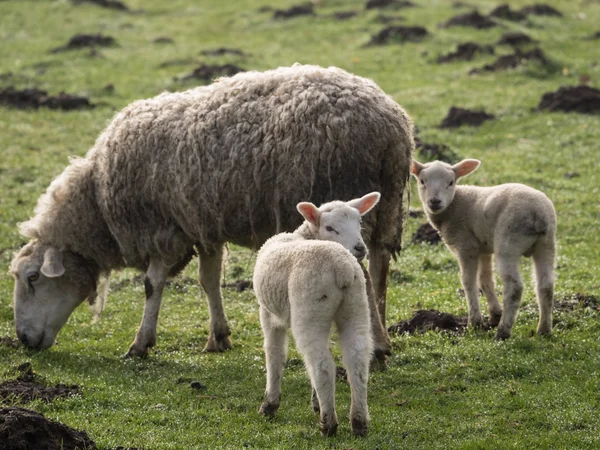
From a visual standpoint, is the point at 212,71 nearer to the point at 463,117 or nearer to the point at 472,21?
the point at 463,117

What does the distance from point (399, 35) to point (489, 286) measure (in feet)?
65.1

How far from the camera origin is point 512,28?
2938 centimetres

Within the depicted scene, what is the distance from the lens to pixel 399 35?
29812 mm

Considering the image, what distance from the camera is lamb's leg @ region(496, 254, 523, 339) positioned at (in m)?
10.1

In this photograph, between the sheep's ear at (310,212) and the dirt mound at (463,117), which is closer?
the sheep's ear at (310,212)

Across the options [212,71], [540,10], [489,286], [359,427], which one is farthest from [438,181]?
[540,10]

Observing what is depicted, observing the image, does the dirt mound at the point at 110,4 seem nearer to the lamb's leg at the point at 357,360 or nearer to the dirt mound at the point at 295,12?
the dirt mound at the point at 295,12

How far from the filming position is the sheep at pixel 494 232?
33.1ft

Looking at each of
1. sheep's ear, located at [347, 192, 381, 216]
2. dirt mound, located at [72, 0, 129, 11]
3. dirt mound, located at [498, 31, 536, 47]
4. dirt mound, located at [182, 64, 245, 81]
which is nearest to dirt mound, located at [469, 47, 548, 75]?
dirt mound, located at [498, 31, 536, 47]

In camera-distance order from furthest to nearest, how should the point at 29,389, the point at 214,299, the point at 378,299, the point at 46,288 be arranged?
the point at 46,288 < the point at 214,299 < the point at 378,299 < the point at 29,389

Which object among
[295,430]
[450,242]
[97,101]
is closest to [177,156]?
[450,242]

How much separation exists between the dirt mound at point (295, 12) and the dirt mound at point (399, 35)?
18.2 feet

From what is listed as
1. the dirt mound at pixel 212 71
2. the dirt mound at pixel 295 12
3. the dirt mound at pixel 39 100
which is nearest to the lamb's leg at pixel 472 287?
the dirt mound at pixel 39 100

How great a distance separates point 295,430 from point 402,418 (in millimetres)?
994
